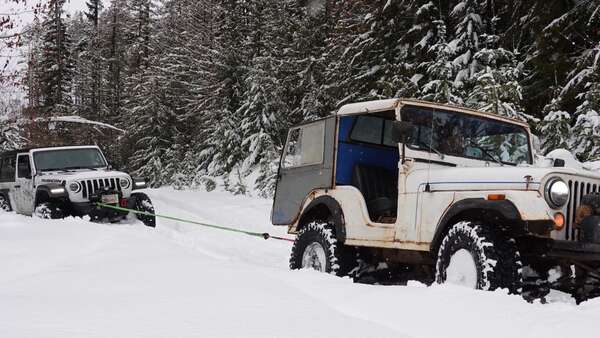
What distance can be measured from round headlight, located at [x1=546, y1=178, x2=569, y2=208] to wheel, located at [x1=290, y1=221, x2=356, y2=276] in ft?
9.10

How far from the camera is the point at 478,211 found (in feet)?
19.2

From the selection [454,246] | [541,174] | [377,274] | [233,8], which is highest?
[233,8]

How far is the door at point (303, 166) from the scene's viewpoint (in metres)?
7.80

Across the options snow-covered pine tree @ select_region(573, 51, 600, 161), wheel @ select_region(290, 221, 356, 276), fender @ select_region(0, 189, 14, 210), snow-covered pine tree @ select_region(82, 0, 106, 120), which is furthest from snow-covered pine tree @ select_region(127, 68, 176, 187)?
wheel @ select_region(290, 221, 356, 276)

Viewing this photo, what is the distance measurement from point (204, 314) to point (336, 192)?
11.4 feet

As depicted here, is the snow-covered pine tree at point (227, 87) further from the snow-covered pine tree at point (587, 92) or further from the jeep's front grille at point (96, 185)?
the snow-covered pine tree at point (587, 92)

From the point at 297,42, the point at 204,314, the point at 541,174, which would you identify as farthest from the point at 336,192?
the point at 297,42

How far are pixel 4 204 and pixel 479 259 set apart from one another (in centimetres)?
1375

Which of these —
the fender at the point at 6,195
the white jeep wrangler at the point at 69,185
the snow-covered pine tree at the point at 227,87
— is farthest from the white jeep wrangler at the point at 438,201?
the snow-covered pine tree at the point at 227,87

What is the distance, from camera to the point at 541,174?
5.39 m

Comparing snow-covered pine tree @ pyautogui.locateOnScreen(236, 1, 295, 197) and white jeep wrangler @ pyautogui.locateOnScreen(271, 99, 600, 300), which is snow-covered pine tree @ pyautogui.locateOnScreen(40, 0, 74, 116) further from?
white jeep wrangler @ pyautogui.locateOnScreen(271, 99, 600, 300)

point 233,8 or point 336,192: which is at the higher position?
point 233,8

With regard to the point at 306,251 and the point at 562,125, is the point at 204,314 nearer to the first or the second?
the point at 306,251

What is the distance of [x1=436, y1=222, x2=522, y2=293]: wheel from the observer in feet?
17.5
